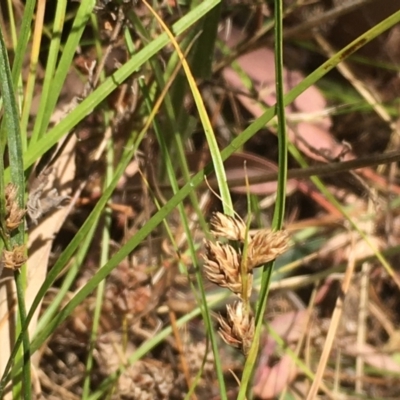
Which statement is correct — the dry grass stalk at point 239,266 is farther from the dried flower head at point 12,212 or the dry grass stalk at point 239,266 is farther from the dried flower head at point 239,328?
the dried flower head at point 12,212

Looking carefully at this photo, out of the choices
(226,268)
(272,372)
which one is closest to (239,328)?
(226,268)

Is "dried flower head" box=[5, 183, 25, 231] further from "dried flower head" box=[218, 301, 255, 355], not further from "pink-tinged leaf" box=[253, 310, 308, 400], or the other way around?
"pink-tinged leaf" box=[253, 310, 308, 400]

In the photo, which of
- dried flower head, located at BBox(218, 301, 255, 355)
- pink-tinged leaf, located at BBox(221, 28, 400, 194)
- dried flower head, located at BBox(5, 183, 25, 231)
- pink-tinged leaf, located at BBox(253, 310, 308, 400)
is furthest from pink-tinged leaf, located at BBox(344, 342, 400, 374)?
dried flower head, located at BBox(5, 183, 25, 231)

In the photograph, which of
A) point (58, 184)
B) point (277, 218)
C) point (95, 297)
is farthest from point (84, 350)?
point (277, 218)

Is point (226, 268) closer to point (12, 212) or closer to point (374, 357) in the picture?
point (12, 212)

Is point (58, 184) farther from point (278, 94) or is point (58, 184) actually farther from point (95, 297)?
point (278, 94)
